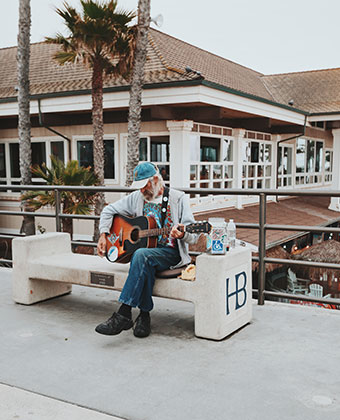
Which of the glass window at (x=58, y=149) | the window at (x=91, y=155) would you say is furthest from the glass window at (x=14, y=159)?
the window at (x=91, y=155)

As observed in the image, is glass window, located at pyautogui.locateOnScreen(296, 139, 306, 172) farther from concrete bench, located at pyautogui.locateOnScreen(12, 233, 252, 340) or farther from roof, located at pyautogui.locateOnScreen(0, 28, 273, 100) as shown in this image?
concrete bench, located at pyautogui.locateOnScreen(12, 233, 252, 340)

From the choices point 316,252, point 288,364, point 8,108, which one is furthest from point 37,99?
point 288,364

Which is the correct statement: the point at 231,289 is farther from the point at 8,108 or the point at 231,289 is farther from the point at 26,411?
the point at 8,108

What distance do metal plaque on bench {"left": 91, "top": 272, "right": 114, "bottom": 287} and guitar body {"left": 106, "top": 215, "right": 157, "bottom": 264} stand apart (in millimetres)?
152

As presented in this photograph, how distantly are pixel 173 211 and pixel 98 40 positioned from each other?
29.3ft

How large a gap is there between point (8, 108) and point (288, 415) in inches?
552

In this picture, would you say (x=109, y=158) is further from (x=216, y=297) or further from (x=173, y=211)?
(x=216, y=297)

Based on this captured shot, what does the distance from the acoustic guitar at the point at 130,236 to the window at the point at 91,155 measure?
1093 cm

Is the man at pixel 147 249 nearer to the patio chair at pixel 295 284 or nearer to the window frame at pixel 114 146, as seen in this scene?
the patio chair at pixel 295 284

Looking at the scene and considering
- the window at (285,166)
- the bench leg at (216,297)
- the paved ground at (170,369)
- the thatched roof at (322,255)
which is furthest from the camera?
the window at (285,166)

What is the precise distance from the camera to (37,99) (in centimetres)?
1403

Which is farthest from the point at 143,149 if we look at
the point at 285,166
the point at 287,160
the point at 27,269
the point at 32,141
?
the point at 27,269

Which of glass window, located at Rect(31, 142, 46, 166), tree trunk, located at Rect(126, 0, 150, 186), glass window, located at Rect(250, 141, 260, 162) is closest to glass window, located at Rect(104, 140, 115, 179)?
glass window, located at Rect(31, 142, 46, 166)

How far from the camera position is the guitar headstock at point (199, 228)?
3.61m
